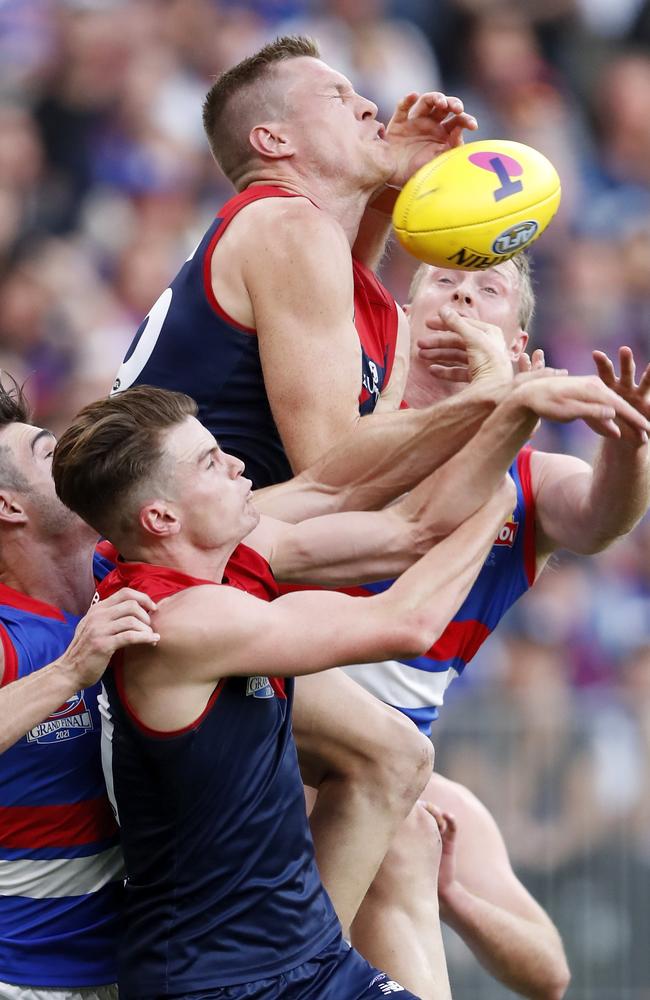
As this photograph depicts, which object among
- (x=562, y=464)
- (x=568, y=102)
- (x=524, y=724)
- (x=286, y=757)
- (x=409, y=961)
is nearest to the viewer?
(x=286, y=757)

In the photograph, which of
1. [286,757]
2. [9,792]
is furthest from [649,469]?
[9,792]

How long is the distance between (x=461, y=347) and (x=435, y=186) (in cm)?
55

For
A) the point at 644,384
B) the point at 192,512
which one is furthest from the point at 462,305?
the point at 192,512

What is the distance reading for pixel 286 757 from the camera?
14.5 feet

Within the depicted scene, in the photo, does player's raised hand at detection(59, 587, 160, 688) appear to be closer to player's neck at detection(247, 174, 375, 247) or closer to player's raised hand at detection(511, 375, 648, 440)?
player's raised hand at detection(511, 375, 648, 440)

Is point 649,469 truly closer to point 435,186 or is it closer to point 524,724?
point 435,186

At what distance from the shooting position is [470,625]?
605cm

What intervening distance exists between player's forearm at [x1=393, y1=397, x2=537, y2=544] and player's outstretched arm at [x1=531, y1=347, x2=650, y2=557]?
1.32 ft

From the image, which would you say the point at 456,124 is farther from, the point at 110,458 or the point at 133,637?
the point at 133,637

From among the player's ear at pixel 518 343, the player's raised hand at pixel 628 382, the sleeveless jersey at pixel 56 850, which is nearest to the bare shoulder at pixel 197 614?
the sleeveless jersey at pixel 56 850

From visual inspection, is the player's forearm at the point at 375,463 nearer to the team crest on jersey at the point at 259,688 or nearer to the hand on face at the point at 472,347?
the hand on face at the point at 472,347

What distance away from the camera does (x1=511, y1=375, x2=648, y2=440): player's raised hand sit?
418 centimetres

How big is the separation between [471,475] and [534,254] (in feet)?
26.0

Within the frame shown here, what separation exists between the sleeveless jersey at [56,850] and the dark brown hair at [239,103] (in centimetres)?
177
